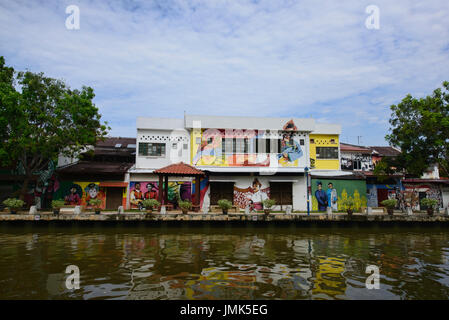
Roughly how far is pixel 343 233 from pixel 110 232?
46.6 ft

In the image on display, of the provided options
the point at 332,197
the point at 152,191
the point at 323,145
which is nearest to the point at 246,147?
the point at 323,145

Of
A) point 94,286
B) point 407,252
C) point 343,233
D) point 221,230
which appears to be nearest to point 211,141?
point 221,230

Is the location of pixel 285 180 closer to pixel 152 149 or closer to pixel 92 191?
pixel 152 149

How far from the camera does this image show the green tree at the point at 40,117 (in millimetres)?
19281

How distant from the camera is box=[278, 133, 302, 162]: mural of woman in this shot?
24562 mm

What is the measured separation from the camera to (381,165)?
23.0 m

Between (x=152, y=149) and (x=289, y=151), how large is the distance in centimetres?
1208

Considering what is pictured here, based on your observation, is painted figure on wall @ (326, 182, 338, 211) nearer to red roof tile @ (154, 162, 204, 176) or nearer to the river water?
the river water

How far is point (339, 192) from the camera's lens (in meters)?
24.5

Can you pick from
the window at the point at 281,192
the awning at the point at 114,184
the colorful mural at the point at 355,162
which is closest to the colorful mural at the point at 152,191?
the awning at the point at 114,184

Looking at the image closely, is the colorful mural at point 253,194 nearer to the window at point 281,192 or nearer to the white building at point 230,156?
the white building at point 230,156

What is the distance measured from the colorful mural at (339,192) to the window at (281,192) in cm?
210
